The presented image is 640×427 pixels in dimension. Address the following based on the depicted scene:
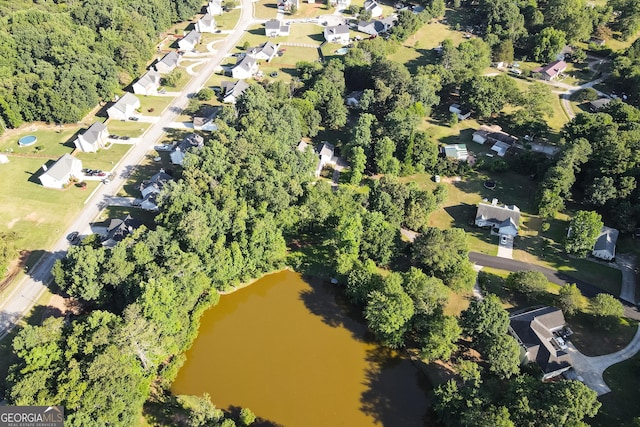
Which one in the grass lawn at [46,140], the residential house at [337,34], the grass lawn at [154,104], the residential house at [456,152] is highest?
the residential house at [337,34]

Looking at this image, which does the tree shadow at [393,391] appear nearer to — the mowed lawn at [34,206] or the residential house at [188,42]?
the mowed lawn at [34,206]

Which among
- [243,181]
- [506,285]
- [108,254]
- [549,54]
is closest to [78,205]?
[108,254]

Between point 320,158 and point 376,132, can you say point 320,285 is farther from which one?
point 376,132

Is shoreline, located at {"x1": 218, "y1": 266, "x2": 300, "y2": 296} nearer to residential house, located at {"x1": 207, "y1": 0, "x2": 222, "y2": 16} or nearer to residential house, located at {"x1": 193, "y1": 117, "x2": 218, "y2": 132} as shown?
residential house, located at {"x1": 193, "y1": 117, "x2": 218, "y2": 132}

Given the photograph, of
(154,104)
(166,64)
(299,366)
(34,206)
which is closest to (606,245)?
(299,366)

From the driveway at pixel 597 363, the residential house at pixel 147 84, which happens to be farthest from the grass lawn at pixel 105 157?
the driveway at pixel 597 363

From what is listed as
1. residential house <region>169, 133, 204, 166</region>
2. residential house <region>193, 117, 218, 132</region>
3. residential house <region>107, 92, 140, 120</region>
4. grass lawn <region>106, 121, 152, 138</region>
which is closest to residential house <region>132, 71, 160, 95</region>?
residential house <region>107, 92, 140, 120</region>

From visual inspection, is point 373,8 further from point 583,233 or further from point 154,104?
point 583,233
